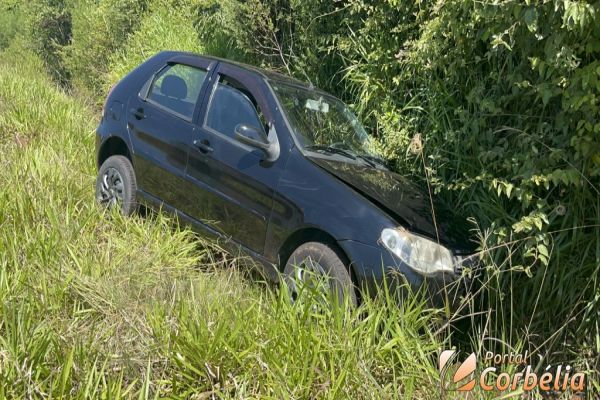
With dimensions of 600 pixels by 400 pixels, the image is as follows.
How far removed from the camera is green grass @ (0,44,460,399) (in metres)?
2.58

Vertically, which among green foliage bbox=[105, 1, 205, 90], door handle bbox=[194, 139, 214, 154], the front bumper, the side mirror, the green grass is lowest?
the green grass

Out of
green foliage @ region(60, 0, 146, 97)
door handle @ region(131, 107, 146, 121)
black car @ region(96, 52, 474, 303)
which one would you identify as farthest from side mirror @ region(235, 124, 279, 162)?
green foliage @ region(60, 0, 146, 97)

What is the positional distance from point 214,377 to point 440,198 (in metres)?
2.59

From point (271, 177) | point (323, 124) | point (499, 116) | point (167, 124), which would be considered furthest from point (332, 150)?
point (167, 124)

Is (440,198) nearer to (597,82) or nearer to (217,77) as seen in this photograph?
(597,82)

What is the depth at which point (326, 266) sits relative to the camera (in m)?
3.53

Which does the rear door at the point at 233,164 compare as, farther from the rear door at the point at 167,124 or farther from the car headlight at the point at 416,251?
the car headlight at the point at 416,251

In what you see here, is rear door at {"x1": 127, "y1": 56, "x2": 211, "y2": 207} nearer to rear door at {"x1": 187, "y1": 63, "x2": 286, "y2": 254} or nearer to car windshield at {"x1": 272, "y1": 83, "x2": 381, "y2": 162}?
rear door at {"x1": 187, "y1": 63, "x2": 286, "y2": 254}

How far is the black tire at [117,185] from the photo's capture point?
497cm

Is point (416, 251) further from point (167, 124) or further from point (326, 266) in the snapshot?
point (167, 124)

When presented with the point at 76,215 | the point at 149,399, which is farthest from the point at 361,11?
the point at 149,399

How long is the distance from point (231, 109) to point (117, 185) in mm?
1406

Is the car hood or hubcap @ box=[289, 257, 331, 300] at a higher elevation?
the car hood

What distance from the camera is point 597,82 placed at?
3105 millimetres
